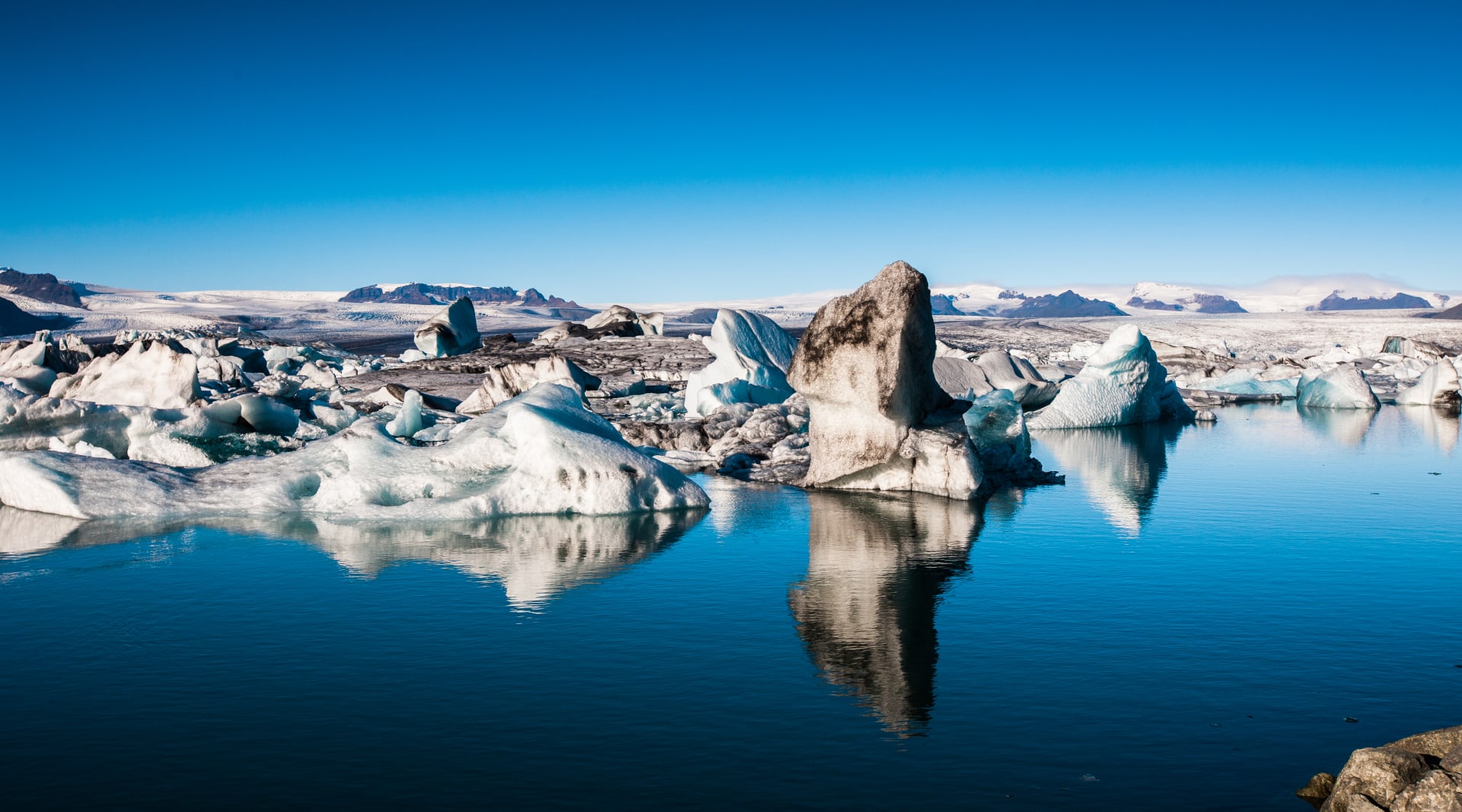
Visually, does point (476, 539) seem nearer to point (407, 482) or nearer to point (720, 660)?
point (407, 482)

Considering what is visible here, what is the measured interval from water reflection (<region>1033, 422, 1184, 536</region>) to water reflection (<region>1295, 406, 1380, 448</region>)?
286 centimetres

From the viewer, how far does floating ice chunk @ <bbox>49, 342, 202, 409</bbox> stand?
19.3 m

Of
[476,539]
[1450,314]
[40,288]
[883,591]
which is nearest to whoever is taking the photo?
[883,591]

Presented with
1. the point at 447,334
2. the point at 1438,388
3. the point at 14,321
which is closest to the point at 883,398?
the point at 1438,388

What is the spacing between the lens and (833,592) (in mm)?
8719

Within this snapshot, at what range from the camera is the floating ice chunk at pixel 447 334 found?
40.2 meters

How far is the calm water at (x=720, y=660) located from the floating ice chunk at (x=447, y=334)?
28.6 metres

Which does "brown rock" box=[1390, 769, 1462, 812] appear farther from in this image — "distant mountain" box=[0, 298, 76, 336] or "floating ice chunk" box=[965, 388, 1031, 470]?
"distant mountain" box=[0, 298, 76, 336]

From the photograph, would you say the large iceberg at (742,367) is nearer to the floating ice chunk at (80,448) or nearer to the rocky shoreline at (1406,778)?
the floating ice chunk at (80,448)

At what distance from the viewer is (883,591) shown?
8.79m

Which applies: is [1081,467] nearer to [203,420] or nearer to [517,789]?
[203,420]

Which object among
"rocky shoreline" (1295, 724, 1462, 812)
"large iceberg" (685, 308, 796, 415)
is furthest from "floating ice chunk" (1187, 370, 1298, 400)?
"rocky shoreline" (1295, 724, 1462, 812)

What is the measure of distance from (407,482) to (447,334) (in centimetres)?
2954

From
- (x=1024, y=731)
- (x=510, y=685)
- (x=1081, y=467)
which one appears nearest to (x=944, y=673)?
(x=1024, y=731)
